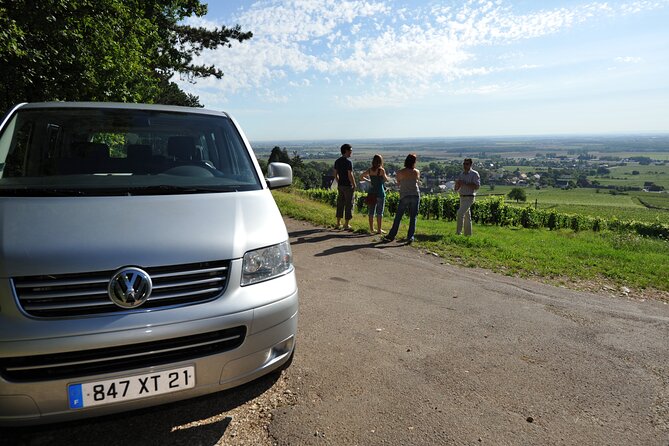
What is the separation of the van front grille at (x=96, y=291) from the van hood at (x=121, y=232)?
42mm

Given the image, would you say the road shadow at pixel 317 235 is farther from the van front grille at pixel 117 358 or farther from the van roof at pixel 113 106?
the van front grille at pixel 117 358

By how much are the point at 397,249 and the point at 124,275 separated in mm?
6126

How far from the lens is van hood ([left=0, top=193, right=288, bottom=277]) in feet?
6.28

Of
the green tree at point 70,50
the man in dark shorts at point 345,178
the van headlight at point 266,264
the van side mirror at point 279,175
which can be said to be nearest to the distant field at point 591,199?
the man in dark shorts at point 345,178

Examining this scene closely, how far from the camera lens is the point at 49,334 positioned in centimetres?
176

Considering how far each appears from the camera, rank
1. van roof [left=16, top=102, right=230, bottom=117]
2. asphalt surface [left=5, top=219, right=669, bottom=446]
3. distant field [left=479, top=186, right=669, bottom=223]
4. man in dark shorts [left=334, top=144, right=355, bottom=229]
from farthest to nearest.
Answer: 1. distant field [left=479, top=186, right=669, bottom=223]
2. man in dark shorts [left=334, top=144, right=355, bottom=229]
3. van roof [left=16, top=102, right=230, bottom=117]
4. asphalt surface [left=5, top=219, right=669, bottom=446]

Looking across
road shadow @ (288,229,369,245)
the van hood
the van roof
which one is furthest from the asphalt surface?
road shadow @ (288,229,369,245)

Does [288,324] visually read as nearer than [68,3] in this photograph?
Yes

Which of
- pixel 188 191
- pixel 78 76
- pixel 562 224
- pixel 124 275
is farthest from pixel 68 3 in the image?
pixel 562 224

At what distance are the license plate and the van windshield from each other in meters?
1.15

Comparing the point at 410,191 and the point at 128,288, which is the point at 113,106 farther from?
the point at 410,191

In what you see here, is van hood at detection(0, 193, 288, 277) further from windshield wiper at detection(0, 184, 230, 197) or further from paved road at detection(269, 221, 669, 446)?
paved road at detection(269, 221, 669, 446)

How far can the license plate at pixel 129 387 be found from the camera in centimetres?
180

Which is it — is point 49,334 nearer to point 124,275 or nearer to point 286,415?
point 124,275
